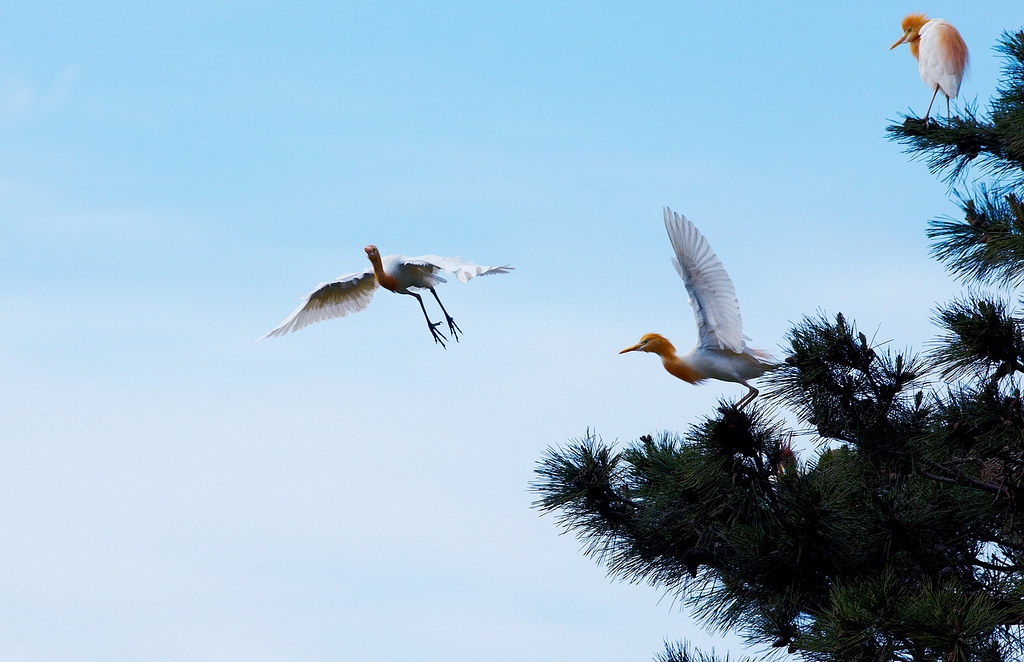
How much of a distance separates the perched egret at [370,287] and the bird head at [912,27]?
10.9ft

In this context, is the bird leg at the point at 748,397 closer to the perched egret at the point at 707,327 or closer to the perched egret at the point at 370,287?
the perched egret at the point at 707,327

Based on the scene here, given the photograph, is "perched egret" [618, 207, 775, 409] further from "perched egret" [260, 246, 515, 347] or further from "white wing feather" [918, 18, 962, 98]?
"white wing feather" [918, 18, 962, 98]

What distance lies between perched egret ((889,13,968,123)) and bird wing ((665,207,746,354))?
212 cm

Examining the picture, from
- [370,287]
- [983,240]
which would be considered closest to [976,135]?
[983,240]

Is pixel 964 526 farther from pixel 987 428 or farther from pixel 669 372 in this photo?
pixel 669 372

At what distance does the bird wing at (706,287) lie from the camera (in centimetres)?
449

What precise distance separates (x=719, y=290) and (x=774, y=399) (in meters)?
1.01

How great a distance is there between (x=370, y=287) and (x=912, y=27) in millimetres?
3867

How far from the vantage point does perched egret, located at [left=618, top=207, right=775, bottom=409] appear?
14.8ft

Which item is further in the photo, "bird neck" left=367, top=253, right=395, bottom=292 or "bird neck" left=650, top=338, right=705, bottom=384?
"bird neck" left=367, top=253, right=395, bottom=292

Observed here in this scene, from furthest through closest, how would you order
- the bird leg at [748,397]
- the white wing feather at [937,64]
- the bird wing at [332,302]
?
the bird wing at [332,302] → the white wing feather at [937,64] → the bird leg at [748,397]

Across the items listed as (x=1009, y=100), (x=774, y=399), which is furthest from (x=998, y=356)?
(x=1009, y=100)

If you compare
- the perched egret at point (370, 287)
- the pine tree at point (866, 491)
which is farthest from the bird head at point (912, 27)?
the perched egret at point (370, 287)

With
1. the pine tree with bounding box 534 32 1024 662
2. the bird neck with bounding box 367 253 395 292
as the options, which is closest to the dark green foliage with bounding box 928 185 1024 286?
the pine tree with bounding box 534 32 1024 662
